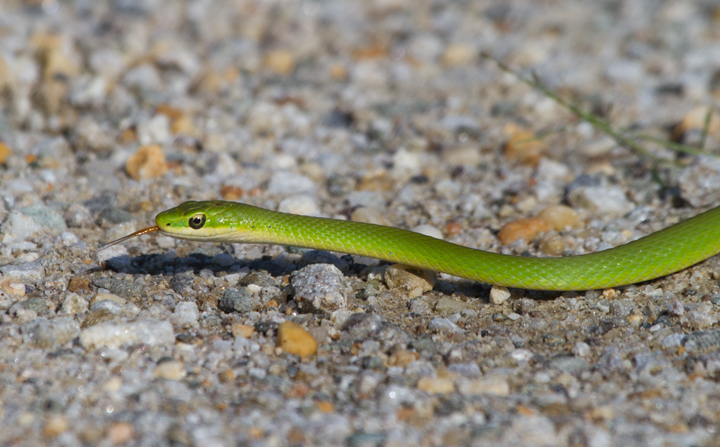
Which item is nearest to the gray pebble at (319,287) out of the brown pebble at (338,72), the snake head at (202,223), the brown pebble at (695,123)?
the snake head at (202,223)

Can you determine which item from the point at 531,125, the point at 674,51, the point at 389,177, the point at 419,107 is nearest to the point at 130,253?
the point at 389,177

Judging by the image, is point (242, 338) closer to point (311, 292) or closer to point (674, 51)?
point (311, 292)

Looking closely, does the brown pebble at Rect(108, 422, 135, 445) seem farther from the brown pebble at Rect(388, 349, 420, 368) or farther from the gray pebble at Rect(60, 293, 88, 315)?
the brown pebble at Rect(388, 349, 420, 368)

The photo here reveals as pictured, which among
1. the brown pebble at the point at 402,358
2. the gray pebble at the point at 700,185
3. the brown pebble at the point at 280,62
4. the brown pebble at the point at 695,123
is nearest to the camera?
the brown pebble at the point at 402,358

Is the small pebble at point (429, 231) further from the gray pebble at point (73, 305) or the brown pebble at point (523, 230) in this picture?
the gray pebble at point (73, 305)

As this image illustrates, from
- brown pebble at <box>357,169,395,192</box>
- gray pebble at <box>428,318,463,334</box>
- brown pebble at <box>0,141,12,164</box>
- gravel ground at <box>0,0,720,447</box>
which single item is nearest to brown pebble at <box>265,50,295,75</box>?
gravel ground at <box>0,0,720,447</box>

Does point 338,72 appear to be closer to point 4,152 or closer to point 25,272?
point 4,152

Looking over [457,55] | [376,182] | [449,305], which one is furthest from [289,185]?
[457,55]
